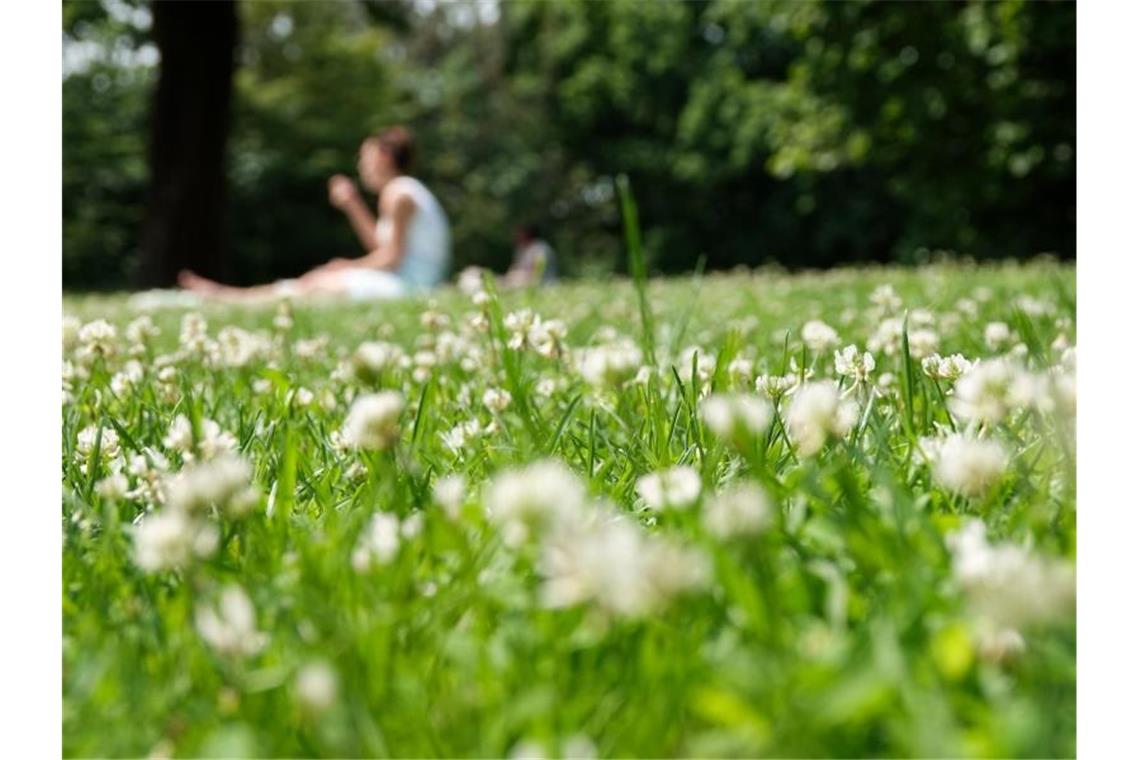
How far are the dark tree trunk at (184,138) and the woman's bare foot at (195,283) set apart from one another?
0.43ft

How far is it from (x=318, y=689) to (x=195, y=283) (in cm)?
1259

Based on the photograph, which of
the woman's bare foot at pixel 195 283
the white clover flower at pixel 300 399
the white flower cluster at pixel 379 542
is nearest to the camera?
the white flower cluster at pixel 379 542

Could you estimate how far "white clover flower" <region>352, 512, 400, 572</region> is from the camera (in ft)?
3.99

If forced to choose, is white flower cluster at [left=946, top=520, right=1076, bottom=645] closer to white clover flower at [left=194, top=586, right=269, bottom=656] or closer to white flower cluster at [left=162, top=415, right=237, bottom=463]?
white clover flower at [left=194, top=586, right=269, bottom=656]

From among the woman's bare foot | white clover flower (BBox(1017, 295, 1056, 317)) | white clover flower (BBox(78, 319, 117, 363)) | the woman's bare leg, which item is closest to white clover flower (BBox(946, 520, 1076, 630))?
white clover flower (BBox(78, 319, 117, 363))

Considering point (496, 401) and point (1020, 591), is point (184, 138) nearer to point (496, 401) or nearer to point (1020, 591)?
point (496, 401)

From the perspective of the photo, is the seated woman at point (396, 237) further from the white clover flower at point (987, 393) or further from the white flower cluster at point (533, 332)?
the white clover flower at point (987, 393)

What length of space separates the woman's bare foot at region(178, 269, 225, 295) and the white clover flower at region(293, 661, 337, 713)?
11.2 meters

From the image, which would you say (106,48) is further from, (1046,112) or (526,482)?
(526,482)

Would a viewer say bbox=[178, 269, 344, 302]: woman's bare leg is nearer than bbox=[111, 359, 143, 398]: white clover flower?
No

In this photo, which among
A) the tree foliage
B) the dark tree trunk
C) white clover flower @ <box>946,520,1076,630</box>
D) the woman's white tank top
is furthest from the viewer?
the tree foliage

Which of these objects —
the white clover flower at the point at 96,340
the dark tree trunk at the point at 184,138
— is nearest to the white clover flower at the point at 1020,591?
the white clover flower at the point at 96,340

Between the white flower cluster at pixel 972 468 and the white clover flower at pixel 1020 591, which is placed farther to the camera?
the white flower cluster at pixel 972 468

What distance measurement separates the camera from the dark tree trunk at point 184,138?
1548 centimetres
